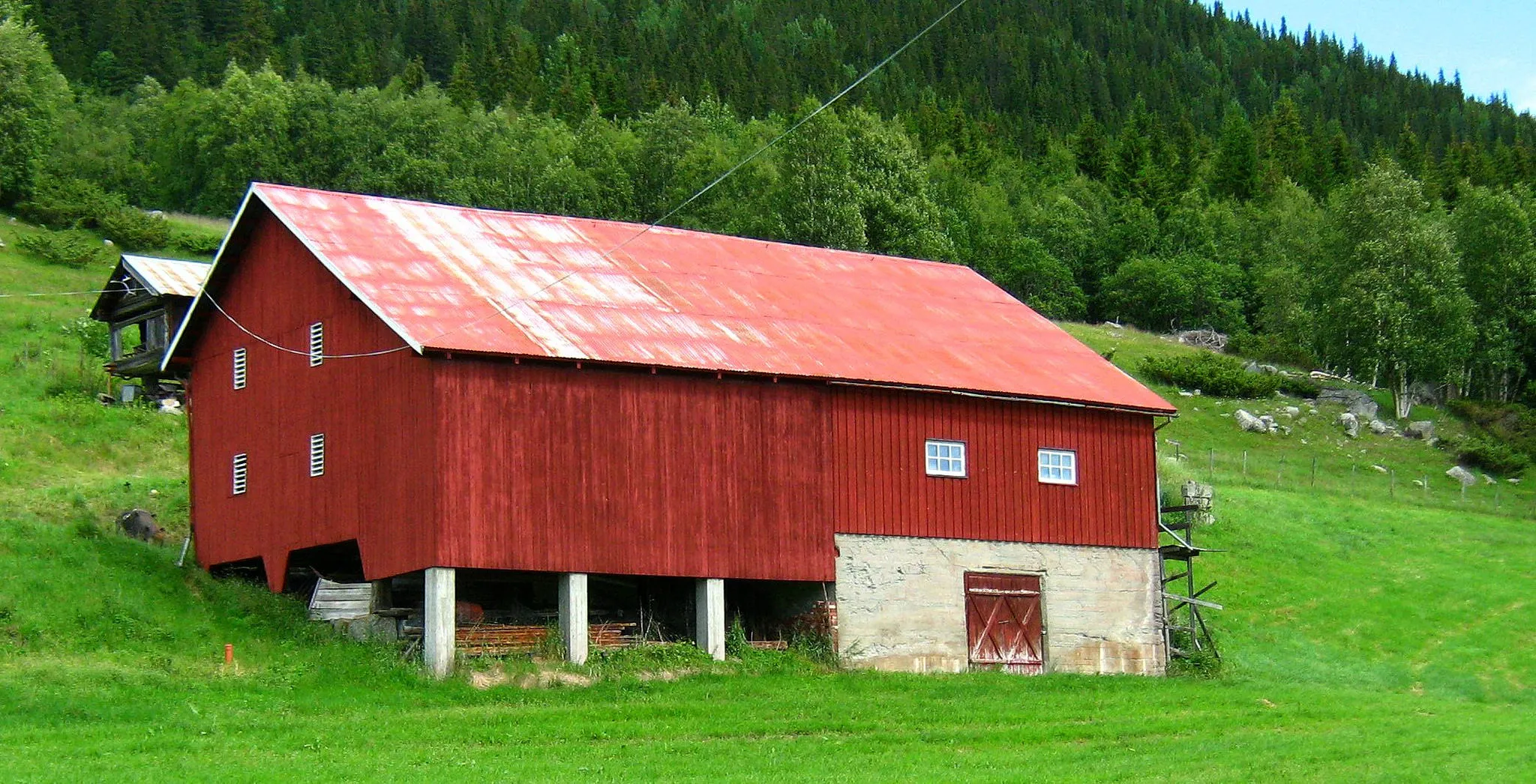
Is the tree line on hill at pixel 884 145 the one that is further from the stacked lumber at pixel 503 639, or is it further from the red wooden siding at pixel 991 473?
the stacked lumber at pixel 503 639

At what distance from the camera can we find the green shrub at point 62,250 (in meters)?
70.8

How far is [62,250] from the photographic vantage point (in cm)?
7088

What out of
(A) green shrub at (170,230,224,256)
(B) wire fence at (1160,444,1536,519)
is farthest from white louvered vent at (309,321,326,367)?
(A) green shrub at (170,230,224,256)

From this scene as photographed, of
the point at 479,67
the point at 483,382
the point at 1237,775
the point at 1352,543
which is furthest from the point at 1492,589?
the point at 479,67

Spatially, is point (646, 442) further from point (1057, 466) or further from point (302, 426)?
point (1057, 466)

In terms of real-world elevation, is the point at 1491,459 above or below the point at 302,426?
below

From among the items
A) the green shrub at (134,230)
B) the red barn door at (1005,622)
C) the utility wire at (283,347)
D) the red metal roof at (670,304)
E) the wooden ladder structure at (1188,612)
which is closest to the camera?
the utility wire at (283,347)

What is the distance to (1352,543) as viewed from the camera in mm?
52844

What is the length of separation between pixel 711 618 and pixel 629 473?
3310 millimetres

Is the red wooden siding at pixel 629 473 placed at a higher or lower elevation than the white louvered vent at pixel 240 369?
lower

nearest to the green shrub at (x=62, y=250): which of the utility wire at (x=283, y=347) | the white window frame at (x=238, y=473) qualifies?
the utility wire at (x=283, y=347)

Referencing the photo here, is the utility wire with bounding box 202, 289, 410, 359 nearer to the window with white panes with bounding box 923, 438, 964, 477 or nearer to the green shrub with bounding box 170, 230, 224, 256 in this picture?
the window with white panes with bounding box 923, 438, 964, 477

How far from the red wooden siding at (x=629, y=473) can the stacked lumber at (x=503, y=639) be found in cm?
132

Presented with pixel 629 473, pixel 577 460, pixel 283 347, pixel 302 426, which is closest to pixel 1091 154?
pixel 283 347
